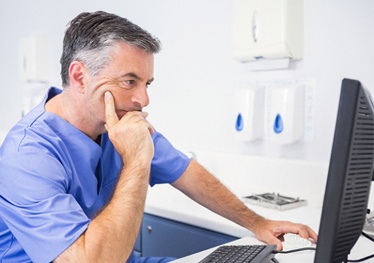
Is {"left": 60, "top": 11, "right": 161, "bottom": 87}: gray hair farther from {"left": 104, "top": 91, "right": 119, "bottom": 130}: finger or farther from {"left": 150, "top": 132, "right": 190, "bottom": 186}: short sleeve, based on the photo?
{"left": 150, "top": 132, "right": 190, "bottom": 186}: short sleeve

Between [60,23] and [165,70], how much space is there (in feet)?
3.05

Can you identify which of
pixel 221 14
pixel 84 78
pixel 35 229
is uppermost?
pixel 221 14

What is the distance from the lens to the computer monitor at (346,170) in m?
0.55

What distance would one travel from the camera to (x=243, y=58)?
5.74ft

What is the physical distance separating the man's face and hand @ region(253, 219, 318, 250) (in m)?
0.45

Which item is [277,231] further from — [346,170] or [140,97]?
[346,170]

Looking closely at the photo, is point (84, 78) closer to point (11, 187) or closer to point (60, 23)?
point (11, 187)

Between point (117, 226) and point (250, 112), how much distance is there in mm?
987

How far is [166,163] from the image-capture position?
1.31 meters

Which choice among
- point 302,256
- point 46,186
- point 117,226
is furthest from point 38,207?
point 302,256

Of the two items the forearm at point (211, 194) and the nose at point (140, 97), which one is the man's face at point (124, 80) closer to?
the nose at point (140, 97)

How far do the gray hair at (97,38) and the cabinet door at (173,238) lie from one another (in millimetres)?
602

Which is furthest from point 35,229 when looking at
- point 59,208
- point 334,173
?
point 334,173

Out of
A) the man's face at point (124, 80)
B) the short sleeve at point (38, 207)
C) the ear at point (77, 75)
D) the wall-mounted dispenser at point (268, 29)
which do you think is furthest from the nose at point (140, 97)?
the wall-mounted dispenser at point (268, 29)
